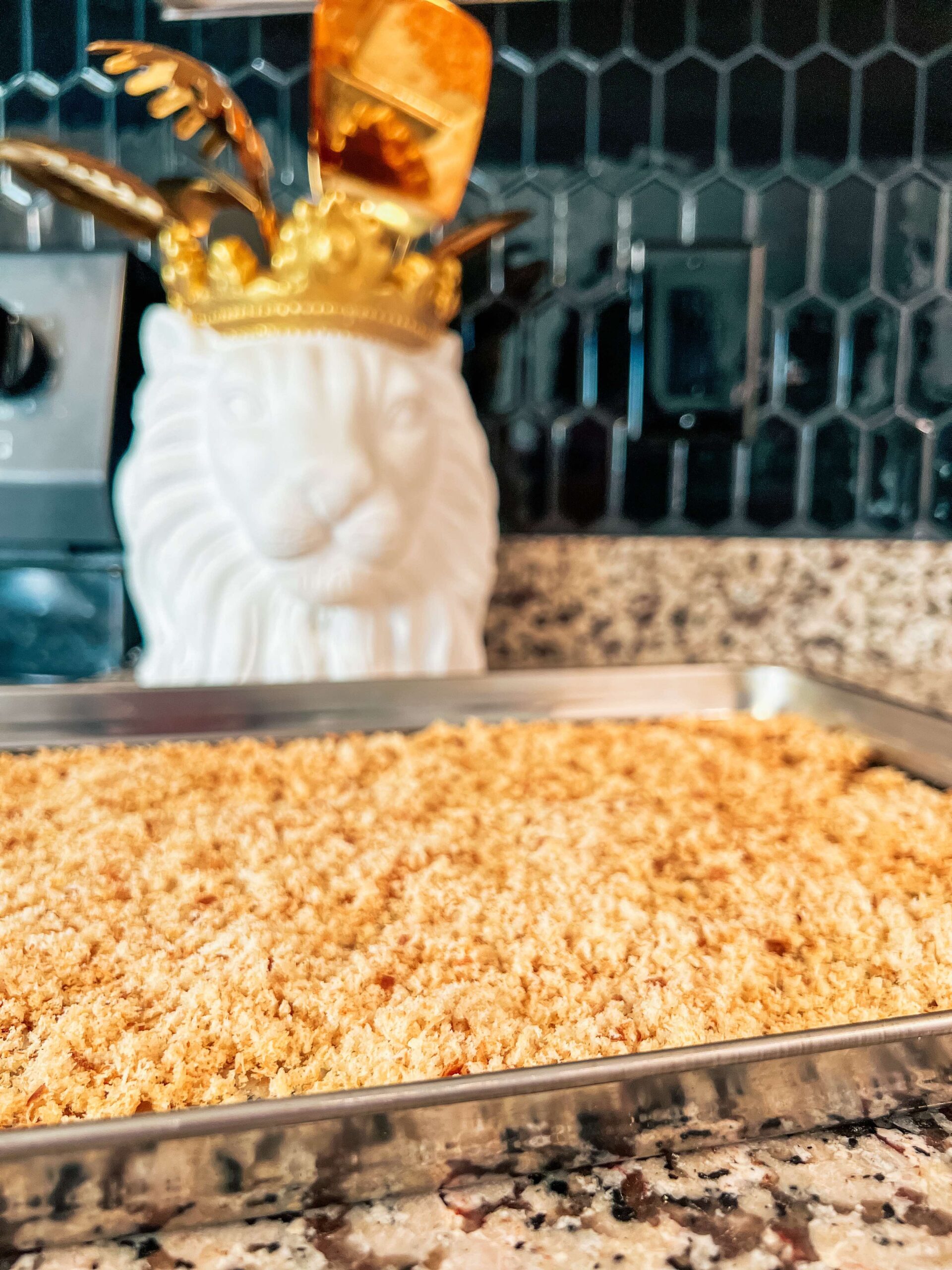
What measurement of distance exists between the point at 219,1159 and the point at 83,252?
3.52ft

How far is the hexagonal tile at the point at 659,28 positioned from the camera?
3.57ft

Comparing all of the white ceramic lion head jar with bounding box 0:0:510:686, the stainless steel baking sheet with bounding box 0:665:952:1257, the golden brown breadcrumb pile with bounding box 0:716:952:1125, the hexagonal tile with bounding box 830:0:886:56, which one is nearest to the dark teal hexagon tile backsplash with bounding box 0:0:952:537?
the hexagonal tile with bounding box 830:0:886:56

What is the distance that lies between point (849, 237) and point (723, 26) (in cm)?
32

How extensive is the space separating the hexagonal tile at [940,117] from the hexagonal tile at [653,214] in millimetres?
338

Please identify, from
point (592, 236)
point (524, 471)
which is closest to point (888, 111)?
point (592, 236)

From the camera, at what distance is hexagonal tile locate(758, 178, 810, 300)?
1.10m

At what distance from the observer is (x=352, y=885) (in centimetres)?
47

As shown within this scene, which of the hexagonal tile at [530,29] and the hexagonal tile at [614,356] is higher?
the hexagonal tile at [530,29]

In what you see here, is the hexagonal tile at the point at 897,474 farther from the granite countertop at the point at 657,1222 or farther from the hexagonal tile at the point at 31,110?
Answer: the hexagonal tile at the point at 31,110

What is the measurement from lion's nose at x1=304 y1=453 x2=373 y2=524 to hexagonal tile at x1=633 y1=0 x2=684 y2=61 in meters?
0.73

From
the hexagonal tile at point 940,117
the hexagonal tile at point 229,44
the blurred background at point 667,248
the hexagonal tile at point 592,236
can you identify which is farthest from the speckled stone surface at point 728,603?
the hexagonal tile at point 229,44

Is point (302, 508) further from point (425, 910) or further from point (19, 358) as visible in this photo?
point (425, 910)

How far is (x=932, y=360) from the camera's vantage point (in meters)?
1.12

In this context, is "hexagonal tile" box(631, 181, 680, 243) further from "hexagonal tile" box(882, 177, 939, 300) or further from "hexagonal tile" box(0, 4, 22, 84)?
"hexagonal tile" box(0, 4, 22, 84)
